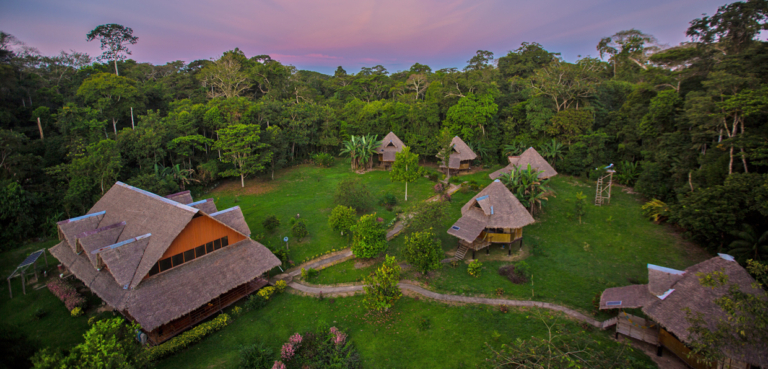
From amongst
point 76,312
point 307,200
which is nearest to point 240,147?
point 307,200

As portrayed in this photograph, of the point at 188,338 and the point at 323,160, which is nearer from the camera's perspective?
the point at 188,338

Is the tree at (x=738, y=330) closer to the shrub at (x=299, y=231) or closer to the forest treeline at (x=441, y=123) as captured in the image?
the forest treeline at (x=441, y=123)

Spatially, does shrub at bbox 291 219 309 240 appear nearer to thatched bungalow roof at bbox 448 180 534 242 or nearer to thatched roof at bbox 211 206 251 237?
thatched roof at bbox 211 206 251 237

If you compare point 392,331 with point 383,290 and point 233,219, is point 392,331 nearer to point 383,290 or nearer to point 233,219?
point 383,290

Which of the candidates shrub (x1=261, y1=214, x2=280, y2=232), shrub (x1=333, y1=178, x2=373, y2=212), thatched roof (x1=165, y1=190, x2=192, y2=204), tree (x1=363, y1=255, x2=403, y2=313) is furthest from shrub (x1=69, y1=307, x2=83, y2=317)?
shrub (x1=333, y1=178, x2=373, y2=212)

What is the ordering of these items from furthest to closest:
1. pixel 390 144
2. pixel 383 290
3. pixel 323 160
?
1. pixel 323 160
2. pixel 390 144
3. pixel 383 290

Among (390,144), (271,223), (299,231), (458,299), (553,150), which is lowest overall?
(458,299)

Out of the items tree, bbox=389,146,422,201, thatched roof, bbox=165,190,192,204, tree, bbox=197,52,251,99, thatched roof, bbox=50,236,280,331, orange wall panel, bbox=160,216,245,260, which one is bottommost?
thatched roof, bbox=50,236,280,331
